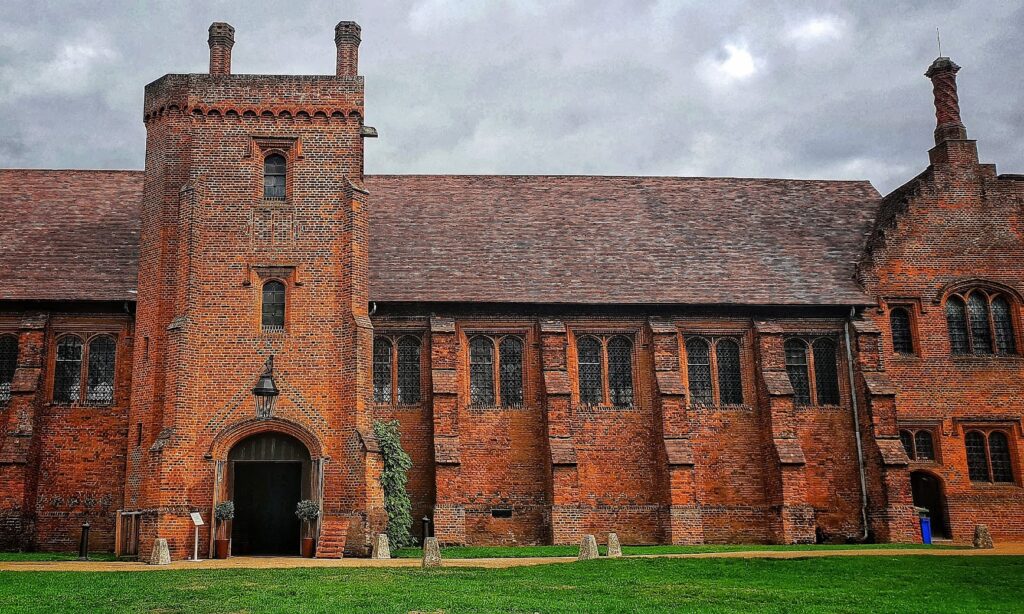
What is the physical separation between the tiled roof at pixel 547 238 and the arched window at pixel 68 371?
4.67ft

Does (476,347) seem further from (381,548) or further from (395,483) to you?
(381,548)

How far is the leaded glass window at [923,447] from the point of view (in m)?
28.5

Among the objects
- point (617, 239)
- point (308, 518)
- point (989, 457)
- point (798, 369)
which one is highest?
point (617, 239)

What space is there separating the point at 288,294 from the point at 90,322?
284 inches

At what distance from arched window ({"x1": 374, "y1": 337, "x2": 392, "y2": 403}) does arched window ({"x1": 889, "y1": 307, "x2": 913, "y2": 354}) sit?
50.8 feet

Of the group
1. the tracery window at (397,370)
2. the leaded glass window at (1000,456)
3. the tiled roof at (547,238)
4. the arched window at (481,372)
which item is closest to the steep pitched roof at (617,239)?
the tiled roof at (547,238)

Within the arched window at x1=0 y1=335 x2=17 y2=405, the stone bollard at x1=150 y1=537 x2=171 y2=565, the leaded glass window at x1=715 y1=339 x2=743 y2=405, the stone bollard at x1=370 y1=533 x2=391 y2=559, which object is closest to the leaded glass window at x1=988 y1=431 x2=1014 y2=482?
the leaded glass window at x1=715 y1=339 x2=743 y2=405

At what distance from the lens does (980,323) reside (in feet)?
97.1

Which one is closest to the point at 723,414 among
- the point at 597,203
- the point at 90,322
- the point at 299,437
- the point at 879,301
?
the point at 879,301

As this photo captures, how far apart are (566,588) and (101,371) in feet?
57.2

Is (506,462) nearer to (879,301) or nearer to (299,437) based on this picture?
(299,437)

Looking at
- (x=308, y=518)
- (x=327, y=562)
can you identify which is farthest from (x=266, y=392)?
(x=327, y=562)

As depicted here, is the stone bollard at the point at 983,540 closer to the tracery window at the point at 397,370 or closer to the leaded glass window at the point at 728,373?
the leaded glass window at the point at 728,373

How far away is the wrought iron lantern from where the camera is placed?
72.7 ft
